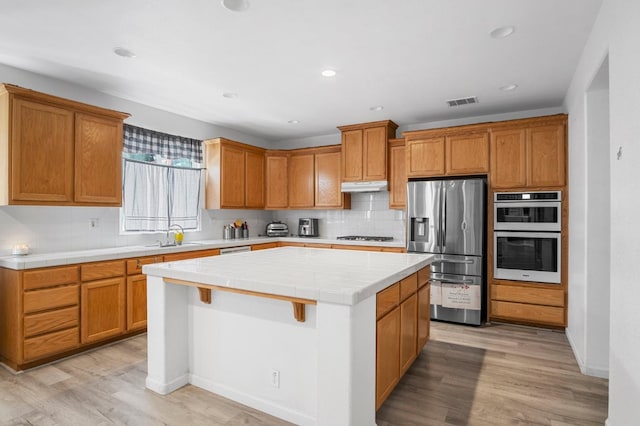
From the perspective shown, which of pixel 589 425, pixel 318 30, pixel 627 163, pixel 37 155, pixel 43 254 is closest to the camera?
pixel 627 163

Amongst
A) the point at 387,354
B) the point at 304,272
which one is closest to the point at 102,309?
the point at 304,272

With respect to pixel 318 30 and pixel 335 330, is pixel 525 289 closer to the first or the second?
pixel 335 330

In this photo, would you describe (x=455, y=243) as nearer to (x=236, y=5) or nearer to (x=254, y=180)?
(x=254, y=180)

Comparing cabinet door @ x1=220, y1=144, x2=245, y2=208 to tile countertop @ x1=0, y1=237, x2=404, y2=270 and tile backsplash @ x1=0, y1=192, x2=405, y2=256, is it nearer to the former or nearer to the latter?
tile backsplash @ x1=0, y1=192, x2=405, y2=256

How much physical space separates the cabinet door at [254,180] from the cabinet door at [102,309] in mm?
2479

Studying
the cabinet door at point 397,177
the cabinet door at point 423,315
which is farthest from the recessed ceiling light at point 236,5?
the cabinet door at point 397,177

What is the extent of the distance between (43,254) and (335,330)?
3.19 metres

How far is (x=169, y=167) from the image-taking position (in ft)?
15.5

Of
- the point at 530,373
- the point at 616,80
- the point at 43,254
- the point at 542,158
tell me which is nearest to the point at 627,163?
the point at 616,80

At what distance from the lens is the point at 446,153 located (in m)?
4.53

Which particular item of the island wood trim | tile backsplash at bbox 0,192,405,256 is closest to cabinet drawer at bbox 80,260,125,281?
tile backsplash at bbox 0,192,405,256

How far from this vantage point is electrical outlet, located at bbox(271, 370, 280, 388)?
2205 mm

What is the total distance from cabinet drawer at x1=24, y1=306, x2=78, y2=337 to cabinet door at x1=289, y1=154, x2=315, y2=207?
3.53 meters

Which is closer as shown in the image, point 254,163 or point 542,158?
point 542,158
